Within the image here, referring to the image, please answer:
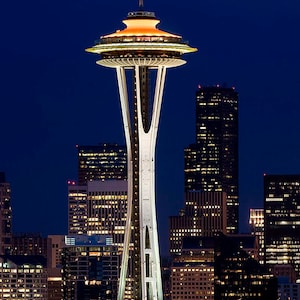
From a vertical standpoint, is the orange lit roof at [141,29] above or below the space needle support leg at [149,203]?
above

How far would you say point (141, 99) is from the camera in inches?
5217

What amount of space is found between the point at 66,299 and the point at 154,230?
66866mm

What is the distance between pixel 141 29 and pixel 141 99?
4.00m

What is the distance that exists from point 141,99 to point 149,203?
213 inches

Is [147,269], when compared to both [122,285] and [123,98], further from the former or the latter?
[123,98]

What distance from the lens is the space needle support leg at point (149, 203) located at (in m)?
132

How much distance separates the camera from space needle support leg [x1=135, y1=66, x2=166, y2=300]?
132000 mm

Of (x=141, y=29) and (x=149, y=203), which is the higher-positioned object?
(x=141, y=29)

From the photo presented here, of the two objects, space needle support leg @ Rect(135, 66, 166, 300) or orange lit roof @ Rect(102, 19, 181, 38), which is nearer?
space needle support leg @ Rect(135, 66, 166, 300)

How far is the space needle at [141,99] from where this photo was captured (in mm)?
132125

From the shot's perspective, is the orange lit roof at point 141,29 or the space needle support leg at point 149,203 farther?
the orange lit roof at point 141,29

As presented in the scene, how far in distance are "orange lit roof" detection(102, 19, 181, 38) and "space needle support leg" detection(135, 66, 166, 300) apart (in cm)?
191

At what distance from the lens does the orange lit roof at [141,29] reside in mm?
133500

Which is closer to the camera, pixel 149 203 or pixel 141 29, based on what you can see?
pixel 149 203
